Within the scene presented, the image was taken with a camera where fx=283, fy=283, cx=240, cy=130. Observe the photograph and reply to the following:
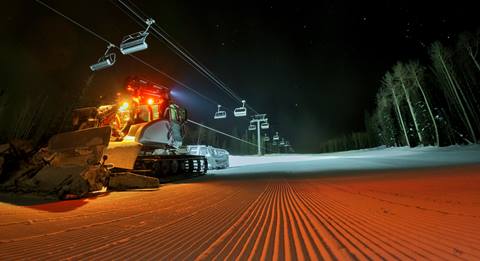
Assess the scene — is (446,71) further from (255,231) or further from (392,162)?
(255,231)

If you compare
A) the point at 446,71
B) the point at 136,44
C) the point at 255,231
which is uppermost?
the point at 446,71

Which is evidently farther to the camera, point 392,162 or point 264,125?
point 264,125

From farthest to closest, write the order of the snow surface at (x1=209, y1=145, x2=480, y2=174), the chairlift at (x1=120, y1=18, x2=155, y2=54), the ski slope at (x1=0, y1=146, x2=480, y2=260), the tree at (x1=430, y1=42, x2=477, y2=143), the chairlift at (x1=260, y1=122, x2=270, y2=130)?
the chairlift at (x1=260, y1=122, x2=270, y2=130), the tree at (x1=430, y1=42, x2=477, y2=143), the snow surface at (x1=209, y1=145, x2=480, y2=174), the chairlift at (x1=120, y1=18, x2=155, y2=54), the ski slope at (x1=0, y1=146, x2=480, y2=260)

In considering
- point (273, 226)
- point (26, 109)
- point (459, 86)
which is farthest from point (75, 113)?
point (459, 86)

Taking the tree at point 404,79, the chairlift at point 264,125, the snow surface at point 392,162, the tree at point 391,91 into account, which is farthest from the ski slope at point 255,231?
the chairlift at point 264,125

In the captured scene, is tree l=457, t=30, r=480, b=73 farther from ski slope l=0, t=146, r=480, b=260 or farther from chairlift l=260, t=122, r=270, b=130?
ski slope l=0, t=146, r=480, b=260

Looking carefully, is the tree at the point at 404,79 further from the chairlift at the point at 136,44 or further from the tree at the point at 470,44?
the chairlift at the point at 136,44

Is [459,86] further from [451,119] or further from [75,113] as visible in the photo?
[75,113]

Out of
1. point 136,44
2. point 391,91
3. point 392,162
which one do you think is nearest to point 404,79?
point 391,91

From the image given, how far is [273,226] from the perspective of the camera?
396 cm

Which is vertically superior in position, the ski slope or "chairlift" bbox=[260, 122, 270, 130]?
"chairlift" bbox=[260, 122, 270, 130]

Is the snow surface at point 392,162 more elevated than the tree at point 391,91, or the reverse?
the tree at point 391,91

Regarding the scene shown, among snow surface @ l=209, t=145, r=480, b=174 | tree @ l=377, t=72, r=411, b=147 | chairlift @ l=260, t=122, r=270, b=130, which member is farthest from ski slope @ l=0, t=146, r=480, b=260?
chairlift @ l=260, t=122, r=270, b=130

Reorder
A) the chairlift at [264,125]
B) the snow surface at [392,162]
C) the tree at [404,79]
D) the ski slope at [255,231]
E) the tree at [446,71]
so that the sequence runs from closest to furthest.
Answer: the ski slope at [255,231]
the snow surface at [392,162]
the tree at [446,71]
the tree at [404,79]
the chairlift at [264,125]
